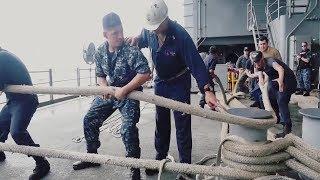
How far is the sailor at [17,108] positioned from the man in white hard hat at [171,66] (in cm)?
127

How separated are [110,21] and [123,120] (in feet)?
3.54

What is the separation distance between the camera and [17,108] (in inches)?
139

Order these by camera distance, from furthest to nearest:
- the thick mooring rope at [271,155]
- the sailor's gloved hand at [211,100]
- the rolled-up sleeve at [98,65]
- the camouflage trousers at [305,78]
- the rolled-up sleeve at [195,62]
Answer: the camouflage trousers at [305,78], the rolled-up sleeve at [98,65], the rolled-up sleeve at [195,62], the sailor's gloved hand at [211,100], the thick mooring rope at [271,155]

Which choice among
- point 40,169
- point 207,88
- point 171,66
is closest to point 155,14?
point 171,66

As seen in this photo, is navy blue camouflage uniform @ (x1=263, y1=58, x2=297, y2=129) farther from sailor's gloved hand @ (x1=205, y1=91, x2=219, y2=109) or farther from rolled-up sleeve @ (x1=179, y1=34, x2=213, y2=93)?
sailor's gloved hand @ (x1=205, y1=91, x2=219, y2=109)

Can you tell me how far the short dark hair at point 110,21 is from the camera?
10.3 ft

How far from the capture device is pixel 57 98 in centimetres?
1095

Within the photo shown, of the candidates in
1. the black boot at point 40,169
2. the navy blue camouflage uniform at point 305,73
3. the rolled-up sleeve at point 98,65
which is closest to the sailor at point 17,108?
the black boot at point 40,169

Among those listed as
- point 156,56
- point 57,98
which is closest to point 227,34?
point 57,98

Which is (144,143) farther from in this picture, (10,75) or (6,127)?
(10,75)

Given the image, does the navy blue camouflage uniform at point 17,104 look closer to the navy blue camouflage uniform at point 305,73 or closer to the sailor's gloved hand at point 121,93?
the sailor's gloved hand at point 121,93

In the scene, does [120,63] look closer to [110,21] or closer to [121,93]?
[110,21]

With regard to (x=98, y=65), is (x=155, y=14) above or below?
above

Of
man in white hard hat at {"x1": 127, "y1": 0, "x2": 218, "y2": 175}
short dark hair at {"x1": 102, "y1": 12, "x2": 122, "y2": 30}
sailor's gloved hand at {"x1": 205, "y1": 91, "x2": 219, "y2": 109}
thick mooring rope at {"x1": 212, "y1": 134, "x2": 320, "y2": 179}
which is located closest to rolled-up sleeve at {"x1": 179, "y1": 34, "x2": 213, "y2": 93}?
man in white hard hat at {"x1": 127, "y1": 0, "x2": 218, "y2": 175}
